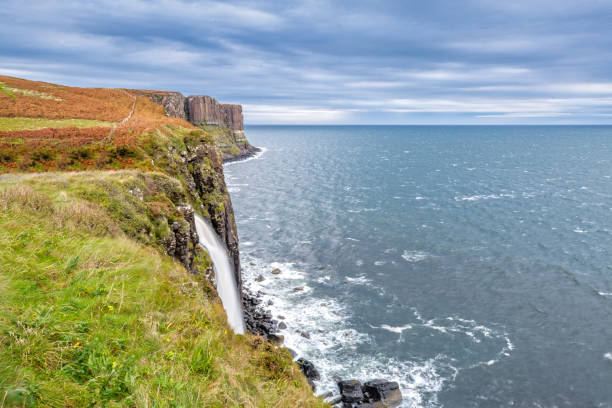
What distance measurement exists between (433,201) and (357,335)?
177 feet

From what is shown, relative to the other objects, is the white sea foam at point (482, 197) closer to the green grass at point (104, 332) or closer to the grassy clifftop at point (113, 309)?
the grassy clifftop at point (113, 309)

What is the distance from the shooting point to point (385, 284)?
4266cm

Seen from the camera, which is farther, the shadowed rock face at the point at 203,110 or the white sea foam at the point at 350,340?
the shadowed rock face at the point at 203,110

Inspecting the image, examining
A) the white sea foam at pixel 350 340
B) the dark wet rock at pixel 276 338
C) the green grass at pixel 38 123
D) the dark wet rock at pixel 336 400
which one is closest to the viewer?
the dark wet rock at pixel 336 400

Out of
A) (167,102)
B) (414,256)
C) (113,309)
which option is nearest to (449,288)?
(414,256)

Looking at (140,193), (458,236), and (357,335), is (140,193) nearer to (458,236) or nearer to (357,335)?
(357,335)

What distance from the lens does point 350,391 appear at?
26172mm

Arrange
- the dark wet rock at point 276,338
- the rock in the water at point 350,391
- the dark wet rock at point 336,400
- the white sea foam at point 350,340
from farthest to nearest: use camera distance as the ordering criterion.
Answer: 1. the dark wet rock at point 276,338
2. the white sea foam at point 350,340
3. the rock in the water at point 350,391
4. the dark wet rock at point 336,400

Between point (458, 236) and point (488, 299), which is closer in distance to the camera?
point (488, 299)

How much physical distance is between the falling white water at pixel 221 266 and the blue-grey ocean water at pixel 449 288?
9126 millimetres

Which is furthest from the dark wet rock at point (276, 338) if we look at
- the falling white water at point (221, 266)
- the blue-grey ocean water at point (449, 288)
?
the falling white water at point (221, 266)

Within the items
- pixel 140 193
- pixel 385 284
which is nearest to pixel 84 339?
pixel 140 193

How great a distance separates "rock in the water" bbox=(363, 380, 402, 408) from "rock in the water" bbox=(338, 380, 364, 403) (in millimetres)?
549

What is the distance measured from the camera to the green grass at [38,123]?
33812 mm
